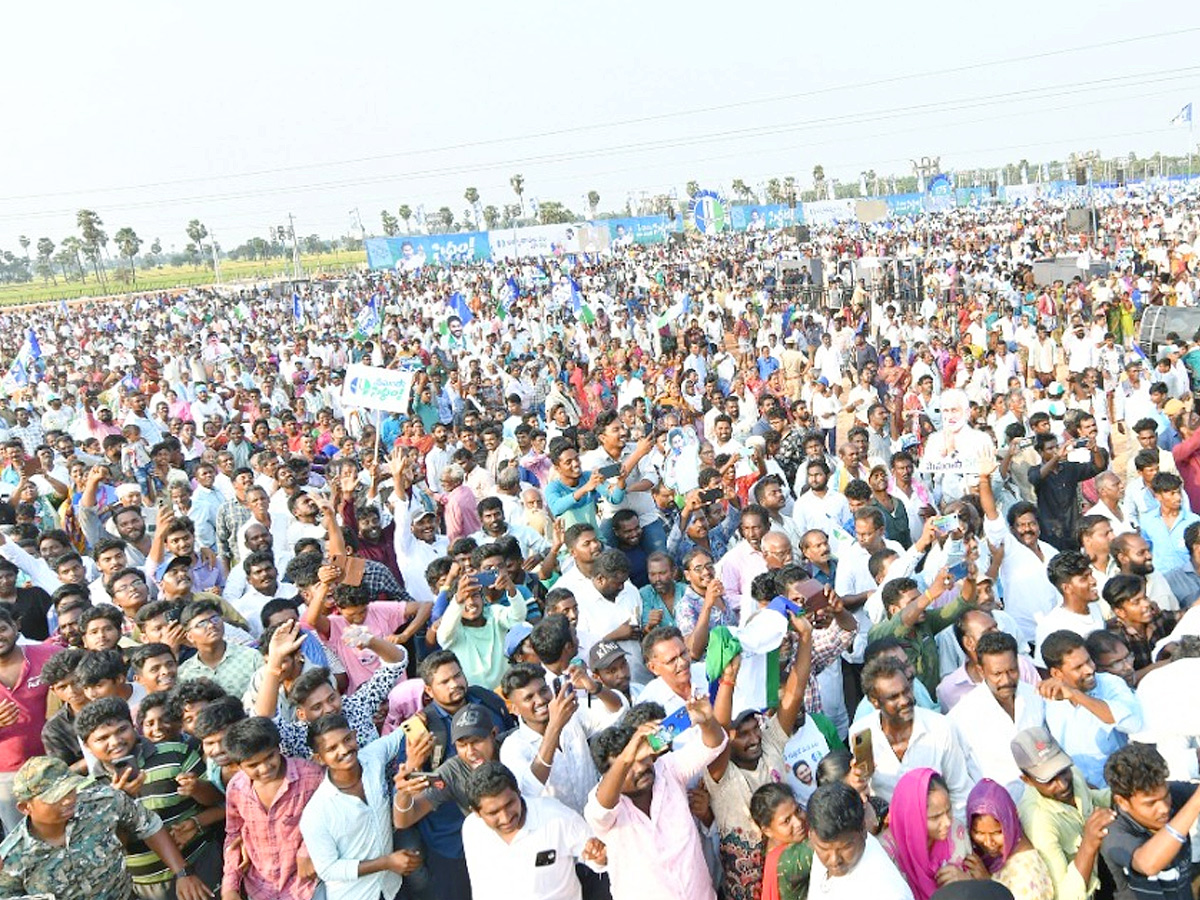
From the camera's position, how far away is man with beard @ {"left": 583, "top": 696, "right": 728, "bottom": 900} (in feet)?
9.69

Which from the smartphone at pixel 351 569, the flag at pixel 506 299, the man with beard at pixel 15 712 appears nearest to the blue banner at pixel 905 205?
the flag at pixel 506 299

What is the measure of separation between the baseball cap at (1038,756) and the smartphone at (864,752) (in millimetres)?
453

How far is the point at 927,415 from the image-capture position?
880cm

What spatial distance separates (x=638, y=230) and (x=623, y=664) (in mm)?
48353

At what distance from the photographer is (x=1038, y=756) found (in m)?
3.05

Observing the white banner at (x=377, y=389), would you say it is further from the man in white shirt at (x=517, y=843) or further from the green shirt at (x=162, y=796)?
the man in white shirt at (x=517, y=843)

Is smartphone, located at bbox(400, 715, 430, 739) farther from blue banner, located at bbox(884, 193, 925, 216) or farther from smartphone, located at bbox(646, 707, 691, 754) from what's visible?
blue banner, located at bbox(884, 193, 925, 216)

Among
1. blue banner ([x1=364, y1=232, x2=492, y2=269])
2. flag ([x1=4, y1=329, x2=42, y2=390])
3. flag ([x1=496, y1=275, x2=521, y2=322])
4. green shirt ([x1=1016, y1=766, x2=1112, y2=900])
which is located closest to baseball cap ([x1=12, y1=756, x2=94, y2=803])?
green shirt ([x1=1016, y1=766, x2=1112, y2=900])

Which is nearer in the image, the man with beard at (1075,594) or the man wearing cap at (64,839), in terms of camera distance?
the man wearing cap at (64,839)

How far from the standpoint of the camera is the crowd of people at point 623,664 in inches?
116

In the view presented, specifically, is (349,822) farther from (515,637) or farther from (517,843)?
(515,637)

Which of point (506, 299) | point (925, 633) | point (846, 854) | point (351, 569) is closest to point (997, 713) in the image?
point (925, 633)

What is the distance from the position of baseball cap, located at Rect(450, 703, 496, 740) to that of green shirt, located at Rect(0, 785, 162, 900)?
1053 mm

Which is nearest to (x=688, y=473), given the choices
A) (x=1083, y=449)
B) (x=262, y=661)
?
(x=1083, y=449)
